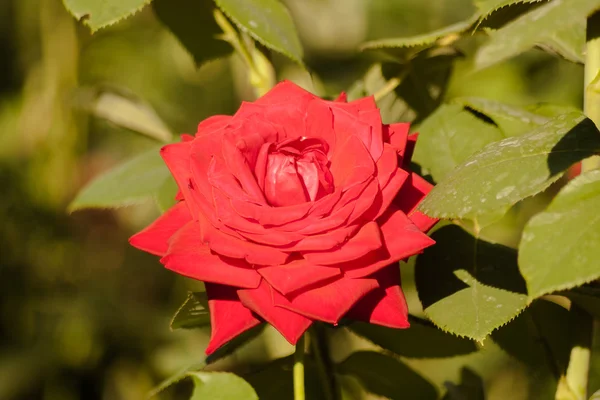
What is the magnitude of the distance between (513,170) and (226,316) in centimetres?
23

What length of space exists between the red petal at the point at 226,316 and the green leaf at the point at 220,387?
0.11 metres

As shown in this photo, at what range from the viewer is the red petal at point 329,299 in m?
0.52

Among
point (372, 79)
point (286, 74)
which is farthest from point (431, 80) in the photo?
point (286, 74)

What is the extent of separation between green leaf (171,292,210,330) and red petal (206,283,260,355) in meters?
0.05

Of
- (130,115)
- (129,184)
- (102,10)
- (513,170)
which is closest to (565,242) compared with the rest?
(513,170)

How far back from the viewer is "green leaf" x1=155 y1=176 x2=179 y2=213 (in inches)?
31.6

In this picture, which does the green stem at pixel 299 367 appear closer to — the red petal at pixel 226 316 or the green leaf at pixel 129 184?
the red petal at pixel 226 316

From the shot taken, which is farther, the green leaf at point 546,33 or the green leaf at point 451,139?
the green leaf at point 451,139

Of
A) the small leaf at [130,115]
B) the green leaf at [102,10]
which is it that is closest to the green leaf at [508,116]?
the green leaf at [102,10]

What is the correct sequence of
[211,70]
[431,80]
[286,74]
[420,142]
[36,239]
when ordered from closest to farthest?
[420,142]
[431,80]
[286,74]
[36,239]
[211,70]

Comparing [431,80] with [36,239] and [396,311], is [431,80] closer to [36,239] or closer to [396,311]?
[396,311]

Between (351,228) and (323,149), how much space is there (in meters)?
0.09

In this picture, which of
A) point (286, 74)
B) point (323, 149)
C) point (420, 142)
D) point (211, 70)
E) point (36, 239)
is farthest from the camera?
point (211, 70)

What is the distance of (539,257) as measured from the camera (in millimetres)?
472
